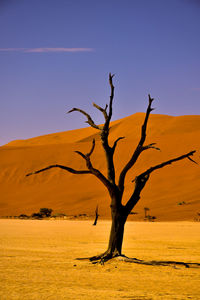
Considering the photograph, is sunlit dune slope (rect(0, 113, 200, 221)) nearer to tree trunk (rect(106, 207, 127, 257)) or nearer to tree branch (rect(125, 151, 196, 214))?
tree branch (rect(125, 151, 196, 214))

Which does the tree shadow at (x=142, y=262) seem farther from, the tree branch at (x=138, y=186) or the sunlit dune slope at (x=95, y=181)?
the sunlit dune slope at (x=95, y=181)

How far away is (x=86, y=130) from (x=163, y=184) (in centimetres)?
6847

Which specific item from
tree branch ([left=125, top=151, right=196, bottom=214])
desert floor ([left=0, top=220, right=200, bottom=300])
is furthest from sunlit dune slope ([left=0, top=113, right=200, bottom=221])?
desert floor ([left=0, top=220, right=200, bottom=300])

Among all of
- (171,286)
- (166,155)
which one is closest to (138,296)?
(171,286)

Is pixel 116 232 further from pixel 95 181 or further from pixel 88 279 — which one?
pixel 95 181

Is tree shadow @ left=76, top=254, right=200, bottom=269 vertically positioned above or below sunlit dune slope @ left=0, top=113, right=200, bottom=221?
below

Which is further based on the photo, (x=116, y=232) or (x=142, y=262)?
(x=116, y=232)

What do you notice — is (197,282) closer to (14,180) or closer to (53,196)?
(53,196)

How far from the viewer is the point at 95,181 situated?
59625mm

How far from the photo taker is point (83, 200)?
5134 cm

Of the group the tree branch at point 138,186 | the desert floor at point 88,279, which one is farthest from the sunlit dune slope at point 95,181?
the desert floor at point 88,279

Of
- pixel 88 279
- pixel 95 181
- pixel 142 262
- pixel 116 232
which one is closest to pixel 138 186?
pixel 116 232

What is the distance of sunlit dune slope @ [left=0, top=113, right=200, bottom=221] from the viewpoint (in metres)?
45.2

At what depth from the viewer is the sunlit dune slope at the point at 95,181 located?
4525 cm
